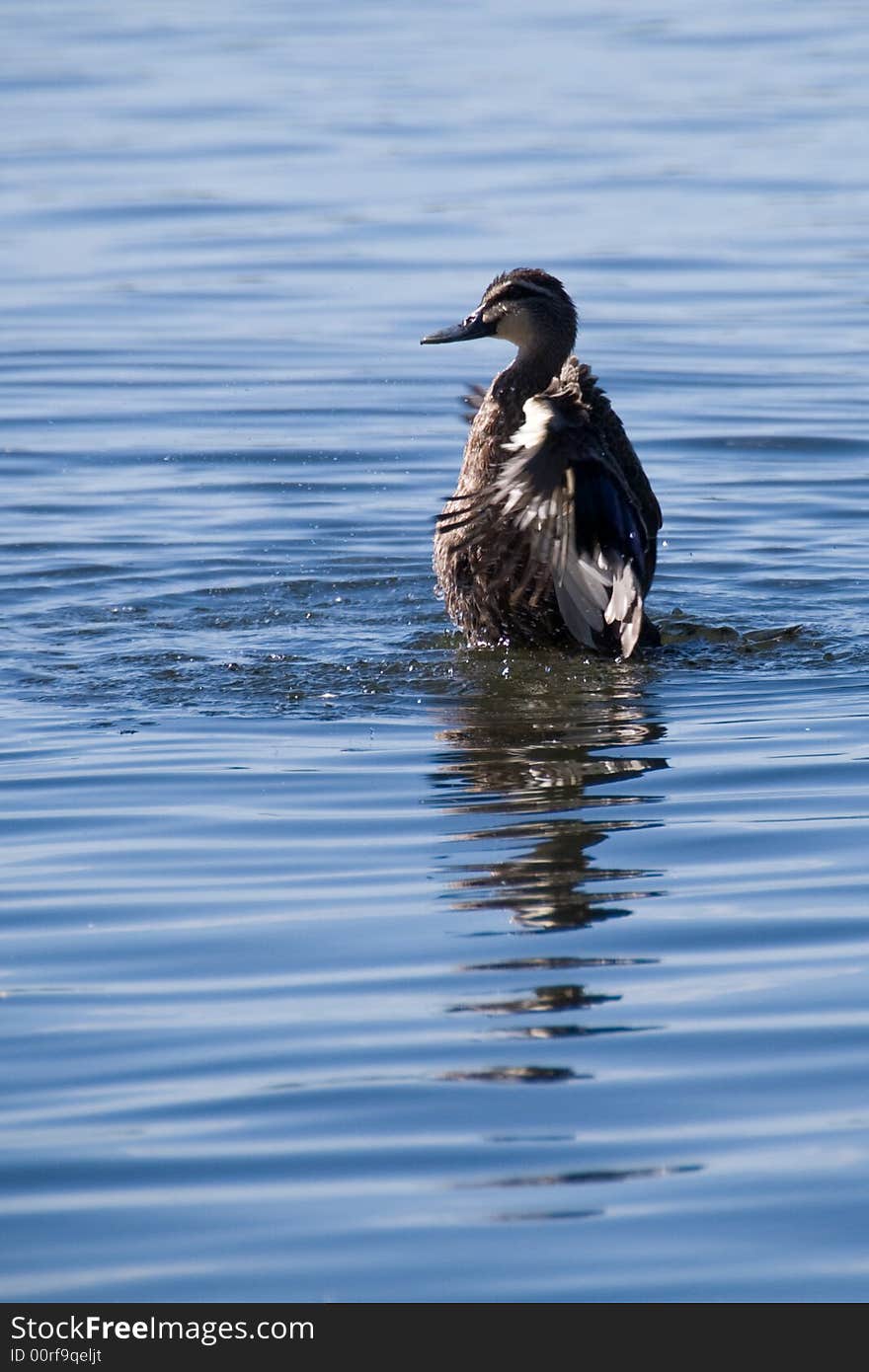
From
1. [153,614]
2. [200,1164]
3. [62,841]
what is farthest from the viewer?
[153,614]

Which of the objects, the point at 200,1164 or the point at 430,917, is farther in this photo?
the point at 430,917

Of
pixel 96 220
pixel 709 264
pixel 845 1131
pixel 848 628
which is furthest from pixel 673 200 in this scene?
pixel 845 1131

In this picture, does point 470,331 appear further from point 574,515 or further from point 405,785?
point 405,785

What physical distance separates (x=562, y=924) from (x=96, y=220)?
1200 cm

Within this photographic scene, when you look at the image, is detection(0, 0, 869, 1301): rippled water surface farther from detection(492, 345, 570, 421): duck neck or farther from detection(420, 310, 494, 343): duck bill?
detection(420, 310, 494, 343): duck bill

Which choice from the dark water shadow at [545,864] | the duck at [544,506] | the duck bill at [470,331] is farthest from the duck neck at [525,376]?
the dark water shadow at [545,864]

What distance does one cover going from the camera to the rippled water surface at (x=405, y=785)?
12.9 feet

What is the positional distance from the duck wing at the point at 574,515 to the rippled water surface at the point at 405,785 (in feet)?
0.96

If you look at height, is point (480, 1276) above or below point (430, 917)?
below

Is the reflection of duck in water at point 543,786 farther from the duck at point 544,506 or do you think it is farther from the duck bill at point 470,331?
the duck bill at point 470,331

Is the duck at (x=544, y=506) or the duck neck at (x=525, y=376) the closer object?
the duck at (x=544, y=506)

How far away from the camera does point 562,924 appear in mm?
5152

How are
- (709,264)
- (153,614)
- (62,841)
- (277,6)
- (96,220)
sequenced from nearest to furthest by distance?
1. (62,841)
2. (153,614)
3. (709,264)
4. (96,220)
5. (277,6)

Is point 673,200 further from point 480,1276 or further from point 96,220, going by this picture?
point 480,1276
